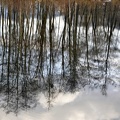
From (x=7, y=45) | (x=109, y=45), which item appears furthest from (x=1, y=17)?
(x=109, y=45)

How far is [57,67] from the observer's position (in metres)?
14.8

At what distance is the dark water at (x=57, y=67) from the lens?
1088cm

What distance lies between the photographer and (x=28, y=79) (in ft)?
42.8

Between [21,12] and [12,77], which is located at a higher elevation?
[21,12]

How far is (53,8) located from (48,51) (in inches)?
528

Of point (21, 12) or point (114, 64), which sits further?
point (21, 12)

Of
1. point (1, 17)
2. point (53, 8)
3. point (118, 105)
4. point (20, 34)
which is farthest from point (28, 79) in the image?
point (53, 8)

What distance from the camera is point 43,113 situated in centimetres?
1052

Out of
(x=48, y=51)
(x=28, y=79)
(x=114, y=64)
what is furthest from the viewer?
(x=48, y=51)

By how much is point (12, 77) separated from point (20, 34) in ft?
25.2

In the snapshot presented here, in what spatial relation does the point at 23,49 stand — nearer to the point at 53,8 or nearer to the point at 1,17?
the point at 1,17

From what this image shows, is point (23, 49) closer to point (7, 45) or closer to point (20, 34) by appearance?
point (7, 45)

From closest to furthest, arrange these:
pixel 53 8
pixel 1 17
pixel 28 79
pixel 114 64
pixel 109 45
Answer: pixel 28 79
pixel 114 64
pixel 109 45
pixel 1 17
pixel 53 8

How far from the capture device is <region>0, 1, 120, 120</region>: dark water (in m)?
10.9
